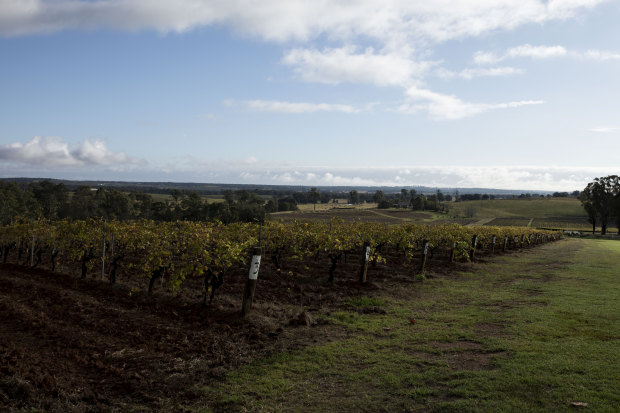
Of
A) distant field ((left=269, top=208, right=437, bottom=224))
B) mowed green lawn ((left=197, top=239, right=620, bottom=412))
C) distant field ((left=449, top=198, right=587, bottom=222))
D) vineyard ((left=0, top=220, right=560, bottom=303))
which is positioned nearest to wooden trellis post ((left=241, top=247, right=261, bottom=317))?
vineyard ((left=0, top=220, right=560, bottom=303))

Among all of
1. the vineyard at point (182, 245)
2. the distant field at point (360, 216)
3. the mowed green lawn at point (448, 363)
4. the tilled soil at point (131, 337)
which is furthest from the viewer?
the distant field at point (360, 216)

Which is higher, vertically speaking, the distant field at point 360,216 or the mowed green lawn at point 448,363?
the mowed green lawn at point 448,363

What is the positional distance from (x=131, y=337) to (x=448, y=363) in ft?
17.7

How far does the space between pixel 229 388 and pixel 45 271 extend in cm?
1216

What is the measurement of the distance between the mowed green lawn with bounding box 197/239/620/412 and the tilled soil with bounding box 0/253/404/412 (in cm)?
58

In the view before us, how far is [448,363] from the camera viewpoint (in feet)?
19.4

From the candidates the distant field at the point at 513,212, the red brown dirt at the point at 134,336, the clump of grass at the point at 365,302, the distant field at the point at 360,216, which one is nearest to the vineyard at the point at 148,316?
the red brown dirt at the point at 134,336

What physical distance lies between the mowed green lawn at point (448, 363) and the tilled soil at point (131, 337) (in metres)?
0.58

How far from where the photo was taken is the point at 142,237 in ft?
41.5

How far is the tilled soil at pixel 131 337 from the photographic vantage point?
4.80 meters

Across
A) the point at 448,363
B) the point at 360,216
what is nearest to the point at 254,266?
the point at 448,363

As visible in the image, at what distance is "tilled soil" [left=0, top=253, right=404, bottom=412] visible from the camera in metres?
4.80

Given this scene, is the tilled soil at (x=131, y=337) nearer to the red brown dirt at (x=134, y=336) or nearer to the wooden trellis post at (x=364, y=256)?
the red brown dirt at (x=134, y=336)

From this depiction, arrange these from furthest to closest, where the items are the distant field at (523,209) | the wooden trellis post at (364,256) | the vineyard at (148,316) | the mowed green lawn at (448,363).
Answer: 1. the distant field at (523,209)
2. the wooden trellis post at (364,256)
3. the vineyard at (148,316)
4. the mowed green lawn at (448,363)
